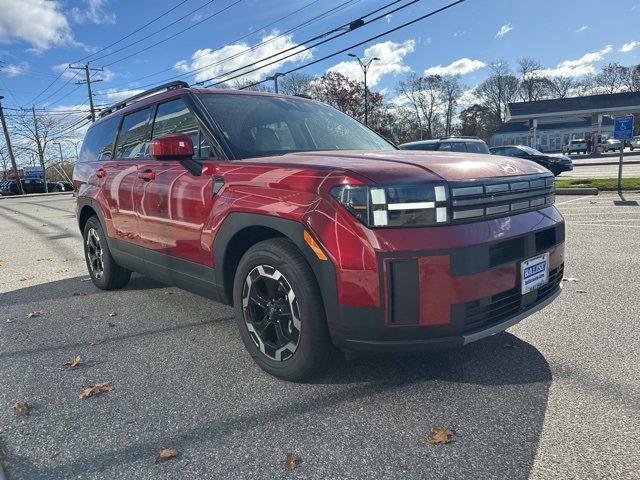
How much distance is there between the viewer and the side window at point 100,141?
5004mm

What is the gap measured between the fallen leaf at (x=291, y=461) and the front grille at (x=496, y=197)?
4.46ft

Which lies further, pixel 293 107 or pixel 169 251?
pixel 293 107

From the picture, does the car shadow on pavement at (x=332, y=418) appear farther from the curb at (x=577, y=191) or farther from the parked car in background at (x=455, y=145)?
the curb at (x=577, y=191)

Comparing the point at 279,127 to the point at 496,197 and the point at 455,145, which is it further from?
the point at 455,145

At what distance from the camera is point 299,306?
2.63 meters

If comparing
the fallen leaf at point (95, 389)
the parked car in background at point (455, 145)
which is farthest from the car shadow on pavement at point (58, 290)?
the parked car in background at point (455, 145)

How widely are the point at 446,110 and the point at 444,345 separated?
94611 mm

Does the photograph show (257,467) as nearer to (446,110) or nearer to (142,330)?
(142,330)

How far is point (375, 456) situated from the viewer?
219 centimetres

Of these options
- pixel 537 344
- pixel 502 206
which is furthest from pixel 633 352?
pixel 502 206

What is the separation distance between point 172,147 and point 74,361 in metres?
1.68

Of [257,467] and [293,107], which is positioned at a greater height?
[293,107]

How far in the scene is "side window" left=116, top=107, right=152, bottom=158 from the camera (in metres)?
4.29

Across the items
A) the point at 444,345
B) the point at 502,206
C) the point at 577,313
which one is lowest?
the point at 577,313
